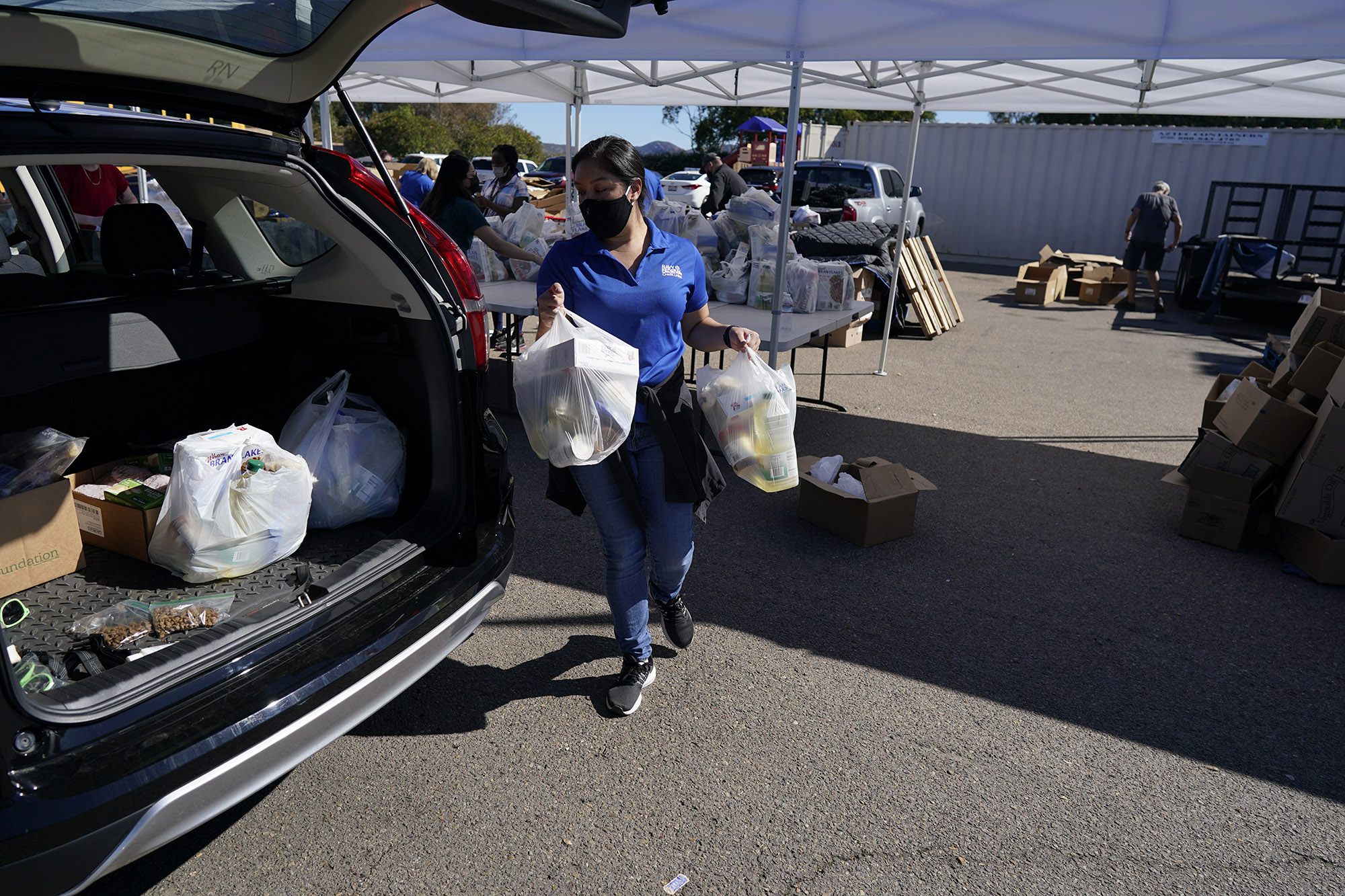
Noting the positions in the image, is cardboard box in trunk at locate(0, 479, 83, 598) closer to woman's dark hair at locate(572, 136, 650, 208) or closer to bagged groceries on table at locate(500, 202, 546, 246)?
woman's dark hair at locate(572, 136, 650, 208)

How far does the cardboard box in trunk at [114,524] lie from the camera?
2.51 metres

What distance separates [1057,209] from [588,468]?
16907 millimetres

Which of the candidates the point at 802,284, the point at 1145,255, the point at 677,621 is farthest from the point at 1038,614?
the point at 1145,255

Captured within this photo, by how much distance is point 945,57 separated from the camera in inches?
194

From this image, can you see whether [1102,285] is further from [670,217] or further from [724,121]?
[724,121]

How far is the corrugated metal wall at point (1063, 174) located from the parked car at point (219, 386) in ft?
54.3

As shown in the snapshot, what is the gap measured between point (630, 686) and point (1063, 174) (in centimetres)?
1698

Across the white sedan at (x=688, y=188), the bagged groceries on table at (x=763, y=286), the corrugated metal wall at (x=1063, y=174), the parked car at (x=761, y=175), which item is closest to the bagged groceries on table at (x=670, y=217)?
the bagged groceries on table at (x=763, y=286)

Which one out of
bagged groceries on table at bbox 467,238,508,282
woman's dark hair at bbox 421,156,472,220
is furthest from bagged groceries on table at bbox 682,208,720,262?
woman's dark hair at bbox 421,156,472,220

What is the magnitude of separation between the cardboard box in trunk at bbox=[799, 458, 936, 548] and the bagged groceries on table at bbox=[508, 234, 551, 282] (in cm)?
318

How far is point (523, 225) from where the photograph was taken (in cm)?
664

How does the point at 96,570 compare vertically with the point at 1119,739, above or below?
above

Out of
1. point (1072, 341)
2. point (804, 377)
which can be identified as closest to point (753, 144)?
point (1072, 341)

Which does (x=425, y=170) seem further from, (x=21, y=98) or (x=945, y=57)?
(x=21, y=98)
